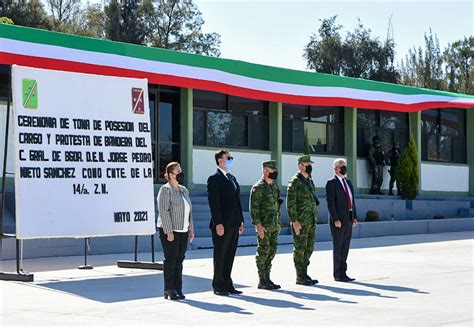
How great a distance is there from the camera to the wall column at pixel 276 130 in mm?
28422

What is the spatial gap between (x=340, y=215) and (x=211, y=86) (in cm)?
1048

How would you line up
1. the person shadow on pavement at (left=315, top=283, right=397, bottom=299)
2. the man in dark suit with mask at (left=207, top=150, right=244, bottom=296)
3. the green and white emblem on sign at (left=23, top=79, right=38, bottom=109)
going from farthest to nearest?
the green and white emblem on sign at (left=23, top=79, right=38, bottom=109)
the person shadow on pavement at (left=315, top=283, right=397, bottom=299)
the man in dark suit with mask at (left=207, top=150, right=244, bottom=296)

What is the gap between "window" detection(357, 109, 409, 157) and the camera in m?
32.0

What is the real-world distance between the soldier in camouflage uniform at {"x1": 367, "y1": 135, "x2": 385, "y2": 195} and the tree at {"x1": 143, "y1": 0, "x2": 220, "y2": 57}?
3459cm

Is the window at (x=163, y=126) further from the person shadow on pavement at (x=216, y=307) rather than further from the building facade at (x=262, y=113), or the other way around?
the person shadow on pavement at (x=216, y=307)

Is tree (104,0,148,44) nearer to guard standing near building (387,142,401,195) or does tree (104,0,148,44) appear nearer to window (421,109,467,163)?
window (421,109,467,163)

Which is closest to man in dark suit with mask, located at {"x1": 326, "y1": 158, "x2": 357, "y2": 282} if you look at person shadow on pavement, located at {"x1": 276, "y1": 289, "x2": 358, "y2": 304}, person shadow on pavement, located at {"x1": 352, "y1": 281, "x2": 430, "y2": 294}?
person shadow on pavement, located at {"x1": 352, "y1": 281, "x2": 430, "y2": 294}

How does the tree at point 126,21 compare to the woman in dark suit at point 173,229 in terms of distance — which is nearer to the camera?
the woman in dark suit at point 173,229

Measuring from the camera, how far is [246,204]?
2616 cm

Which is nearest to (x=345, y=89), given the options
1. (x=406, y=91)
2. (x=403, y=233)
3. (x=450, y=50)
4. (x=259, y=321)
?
(x=406, y=91)

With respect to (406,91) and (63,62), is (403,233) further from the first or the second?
(63,62)

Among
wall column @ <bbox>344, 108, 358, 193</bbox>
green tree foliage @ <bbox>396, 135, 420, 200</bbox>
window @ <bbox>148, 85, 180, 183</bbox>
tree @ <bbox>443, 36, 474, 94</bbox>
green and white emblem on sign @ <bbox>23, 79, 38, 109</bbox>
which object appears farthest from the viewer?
tree @ <bbox>443, 36, 474, 94</bbox>

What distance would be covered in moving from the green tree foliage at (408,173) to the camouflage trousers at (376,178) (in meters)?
0.60

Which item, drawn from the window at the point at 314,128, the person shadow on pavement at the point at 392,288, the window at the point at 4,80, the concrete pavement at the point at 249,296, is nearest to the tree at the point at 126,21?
the window at the point at 314,128
